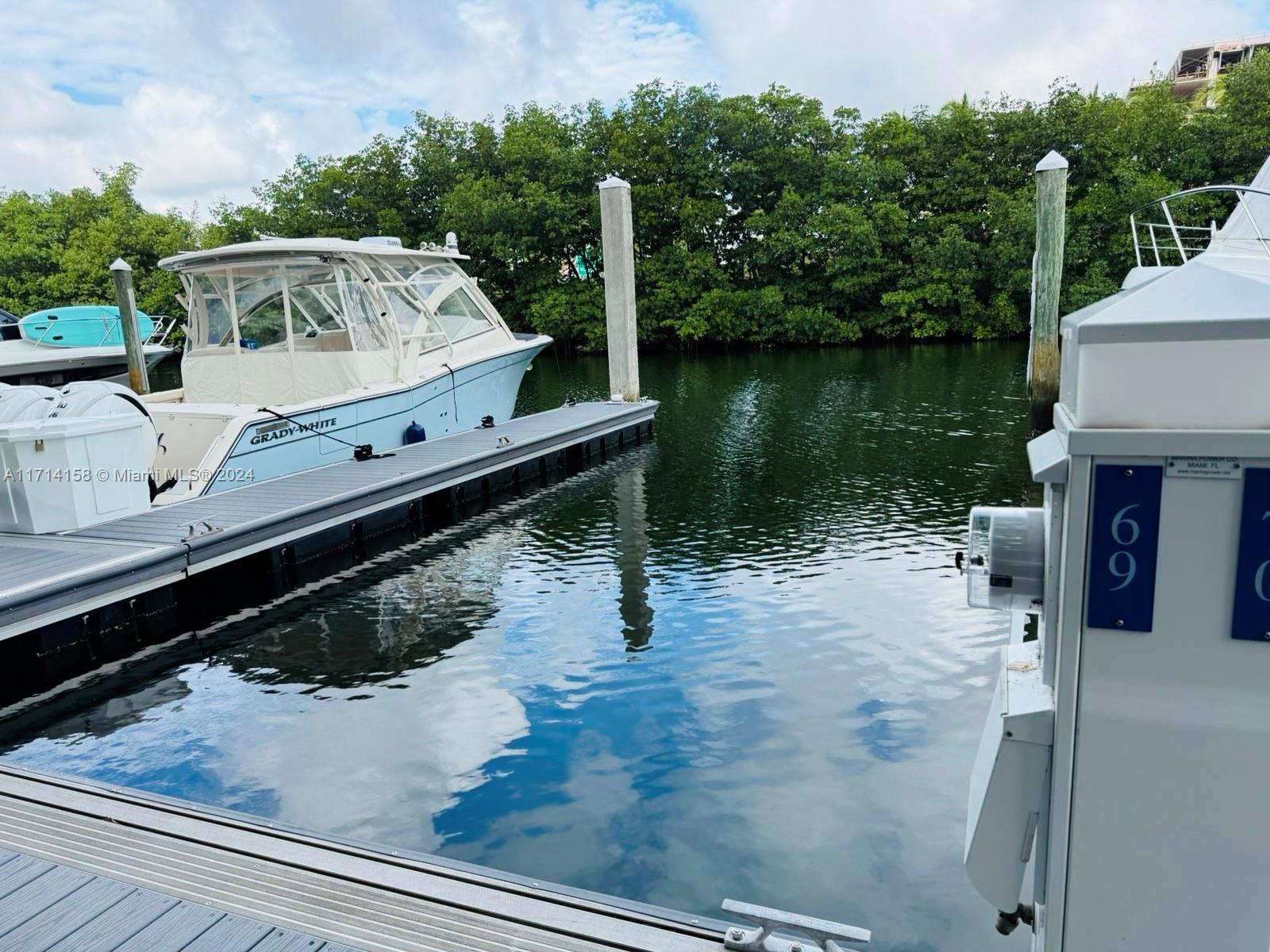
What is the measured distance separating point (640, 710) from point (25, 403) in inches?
212

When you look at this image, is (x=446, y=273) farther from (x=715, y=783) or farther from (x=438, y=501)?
(x=715, y=783)

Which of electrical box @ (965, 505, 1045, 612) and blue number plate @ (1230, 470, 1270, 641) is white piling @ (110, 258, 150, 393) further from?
blue number plate @ (1230, 470, 1270, 641)

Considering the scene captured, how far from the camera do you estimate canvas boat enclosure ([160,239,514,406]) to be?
33.5 feet

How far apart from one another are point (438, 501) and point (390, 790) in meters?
5.58

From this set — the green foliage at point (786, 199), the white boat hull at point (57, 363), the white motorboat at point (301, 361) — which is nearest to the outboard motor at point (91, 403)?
the white motorboat at point (301, 361)

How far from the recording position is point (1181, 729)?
5.25 ft

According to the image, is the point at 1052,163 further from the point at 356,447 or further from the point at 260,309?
the point at 260,309

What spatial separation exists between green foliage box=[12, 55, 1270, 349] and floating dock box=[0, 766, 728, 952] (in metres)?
27.3

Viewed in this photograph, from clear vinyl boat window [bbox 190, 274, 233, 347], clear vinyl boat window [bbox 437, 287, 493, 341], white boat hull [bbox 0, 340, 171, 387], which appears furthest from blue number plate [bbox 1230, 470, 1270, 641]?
white boat hull [bbox 0, 340, 171, 387]

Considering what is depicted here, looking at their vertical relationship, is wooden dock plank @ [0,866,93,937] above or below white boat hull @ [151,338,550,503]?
below

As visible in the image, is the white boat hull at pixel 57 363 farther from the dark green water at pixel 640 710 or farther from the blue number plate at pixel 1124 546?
the blue number plate at pixel 1124 546

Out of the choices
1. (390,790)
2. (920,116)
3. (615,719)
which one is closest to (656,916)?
(390,790)

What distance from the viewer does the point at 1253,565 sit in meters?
1.54

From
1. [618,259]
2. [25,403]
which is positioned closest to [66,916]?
[25,403]
